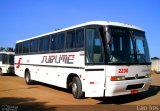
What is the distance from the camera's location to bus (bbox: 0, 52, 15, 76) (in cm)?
2957

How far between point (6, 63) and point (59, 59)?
17.3 m

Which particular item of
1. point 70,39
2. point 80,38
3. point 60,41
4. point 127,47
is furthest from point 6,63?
point 127,47

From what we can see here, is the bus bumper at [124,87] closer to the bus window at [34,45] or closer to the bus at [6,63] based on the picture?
the bus window at [34,45]

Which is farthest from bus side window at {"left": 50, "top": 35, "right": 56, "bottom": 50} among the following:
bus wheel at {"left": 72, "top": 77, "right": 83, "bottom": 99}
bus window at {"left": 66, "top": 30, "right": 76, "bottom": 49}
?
bus wheel at {"left": 72, "top": 77, "right": 83, "bottom": 99}

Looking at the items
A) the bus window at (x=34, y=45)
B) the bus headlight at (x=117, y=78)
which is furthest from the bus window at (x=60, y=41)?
the bus headlight at (x=117, y=78)

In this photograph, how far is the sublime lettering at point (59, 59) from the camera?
1282cm

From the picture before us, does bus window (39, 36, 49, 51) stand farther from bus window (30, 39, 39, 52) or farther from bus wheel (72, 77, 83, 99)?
bus wheel (72, 77, 83, 99)

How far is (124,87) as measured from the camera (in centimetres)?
1077

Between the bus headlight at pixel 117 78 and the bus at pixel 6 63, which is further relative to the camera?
the bus at pixel 6 63

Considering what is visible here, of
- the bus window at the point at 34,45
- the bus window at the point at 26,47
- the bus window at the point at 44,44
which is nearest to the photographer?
the bus window at the point at 44,44

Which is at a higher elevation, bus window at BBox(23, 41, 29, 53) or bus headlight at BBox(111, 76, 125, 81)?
bus window at BBox(23, 41, 29, 53)

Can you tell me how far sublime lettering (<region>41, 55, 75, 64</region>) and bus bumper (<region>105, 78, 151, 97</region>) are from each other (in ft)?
9.29

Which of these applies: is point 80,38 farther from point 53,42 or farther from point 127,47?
point 53,42

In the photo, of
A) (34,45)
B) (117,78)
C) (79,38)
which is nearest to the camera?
(117,78)
